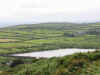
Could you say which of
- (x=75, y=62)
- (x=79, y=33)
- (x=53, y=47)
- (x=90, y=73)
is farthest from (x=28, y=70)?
(x=79, y=33)

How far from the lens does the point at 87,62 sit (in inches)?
563

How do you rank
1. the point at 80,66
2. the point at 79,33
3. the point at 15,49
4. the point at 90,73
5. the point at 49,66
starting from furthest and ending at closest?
the point at 79,33, the point at 15,49, the point at 49,66, the point at 80,66, the point at 90,73

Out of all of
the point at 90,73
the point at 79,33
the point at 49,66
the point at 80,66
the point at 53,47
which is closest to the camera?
the point at 90,73

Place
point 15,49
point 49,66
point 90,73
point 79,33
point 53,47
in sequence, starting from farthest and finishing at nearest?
point 79,33, point 53,47, point 15,49, point 49,66, point 90,73

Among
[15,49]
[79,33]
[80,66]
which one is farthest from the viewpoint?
[79,33]

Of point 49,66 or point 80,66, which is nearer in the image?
point 80,66

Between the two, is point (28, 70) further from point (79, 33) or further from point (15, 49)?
point (79, 33)

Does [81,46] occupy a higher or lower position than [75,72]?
lower

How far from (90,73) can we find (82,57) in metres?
3.45

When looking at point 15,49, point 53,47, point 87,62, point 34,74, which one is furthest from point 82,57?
point 53,47

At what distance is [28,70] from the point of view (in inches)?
606

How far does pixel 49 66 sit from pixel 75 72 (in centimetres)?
263

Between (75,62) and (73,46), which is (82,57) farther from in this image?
(73,46)

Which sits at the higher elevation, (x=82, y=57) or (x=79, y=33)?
(x=82, y=57)
